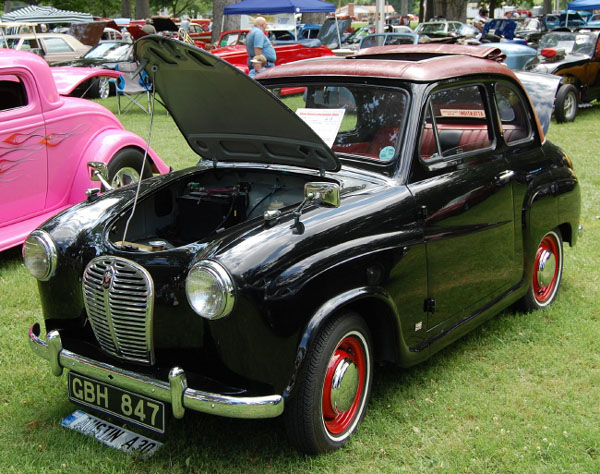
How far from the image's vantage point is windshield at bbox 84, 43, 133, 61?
17934mm

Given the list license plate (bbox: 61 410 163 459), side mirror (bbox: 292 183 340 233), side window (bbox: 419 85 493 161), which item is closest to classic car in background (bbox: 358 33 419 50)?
side window (bbox: 419 85 493 161)

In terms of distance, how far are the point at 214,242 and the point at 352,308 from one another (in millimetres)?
731

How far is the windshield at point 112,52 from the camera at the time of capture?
58.8 ft

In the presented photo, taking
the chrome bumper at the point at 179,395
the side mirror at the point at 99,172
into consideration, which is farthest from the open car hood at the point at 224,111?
the chrome bumper at the point at 179,395

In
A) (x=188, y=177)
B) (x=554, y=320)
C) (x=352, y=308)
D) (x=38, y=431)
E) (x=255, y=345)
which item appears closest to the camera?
(x=255, y=345)

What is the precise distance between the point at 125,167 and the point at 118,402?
422 cm

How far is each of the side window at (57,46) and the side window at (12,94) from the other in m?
17.0

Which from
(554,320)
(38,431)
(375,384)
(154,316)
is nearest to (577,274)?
(554,320)

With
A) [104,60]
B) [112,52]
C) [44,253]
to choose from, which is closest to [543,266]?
[44,253]

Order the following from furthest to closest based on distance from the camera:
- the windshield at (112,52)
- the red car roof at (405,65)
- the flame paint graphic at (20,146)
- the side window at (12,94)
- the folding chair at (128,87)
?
the windshield at (112,52) < the folding chair at (128,87) < the side window at (12,94) < the flame paint graphic at (20,146) < the red car roof at (405,65)

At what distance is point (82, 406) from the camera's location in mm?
3180

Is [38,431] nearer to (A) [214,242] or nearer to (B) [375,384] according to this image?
(A) [214,242]

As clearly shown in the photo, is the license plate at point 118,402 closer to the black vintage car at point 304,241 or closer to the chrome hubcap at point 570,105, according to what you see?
the black vintage car at point 304,241

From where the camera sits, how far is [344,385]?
10.1 ft
